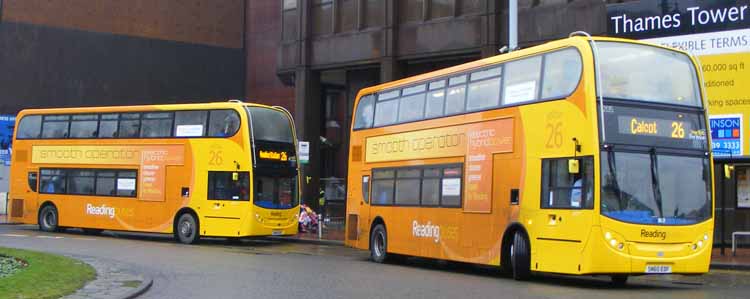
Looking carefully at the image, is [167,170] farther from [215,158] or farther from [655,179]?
[655,179]

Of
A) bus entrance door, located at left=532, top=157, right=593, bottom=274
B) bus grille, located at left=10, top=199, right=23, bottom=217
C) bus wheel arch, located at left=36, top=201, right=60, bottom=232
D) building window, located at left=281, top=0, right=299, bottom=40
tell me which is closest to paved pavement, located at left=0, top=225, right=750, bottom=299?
bus entrance door, located at left=532, top=157, right=593, bottom=274

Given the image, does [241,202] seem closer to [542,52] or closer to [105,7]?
[542,52]

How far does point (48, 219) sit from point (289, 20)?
1354cm

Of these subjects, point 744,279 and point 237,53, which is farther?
point 237,53

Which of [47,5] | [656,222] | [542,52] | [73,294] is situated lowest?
[73,294]

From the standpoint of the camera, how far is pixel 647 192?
14.8 meters

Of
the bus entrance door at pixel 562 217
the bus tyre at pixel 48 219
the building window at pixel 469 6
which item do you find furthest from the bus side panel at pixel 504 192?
the bus tyre at pixel 48 219

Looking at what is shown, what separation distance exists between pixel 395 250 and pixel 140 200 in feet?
36.2

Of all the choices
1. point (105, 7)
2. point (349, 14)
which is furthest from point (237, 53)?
point (349, 14)

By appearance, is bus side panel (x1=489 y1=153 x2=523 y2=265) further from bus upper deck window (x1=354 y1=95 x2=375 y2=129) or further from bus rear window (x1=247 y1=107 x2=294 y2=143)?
bus rear window (x1=247 y1=107 x2=294 y2=143)

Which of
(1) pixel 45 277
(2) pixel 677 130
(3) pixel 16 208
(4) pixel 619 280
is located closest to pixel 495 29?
(4) pixel 619 280

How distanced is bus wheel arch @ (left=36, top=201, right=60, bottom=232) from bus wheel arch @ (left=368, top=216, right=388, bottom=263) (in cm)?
1431

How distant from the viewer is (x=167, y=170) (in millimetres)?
28281

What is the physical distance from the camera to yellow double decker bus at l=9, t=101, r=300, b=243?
1054 inches
